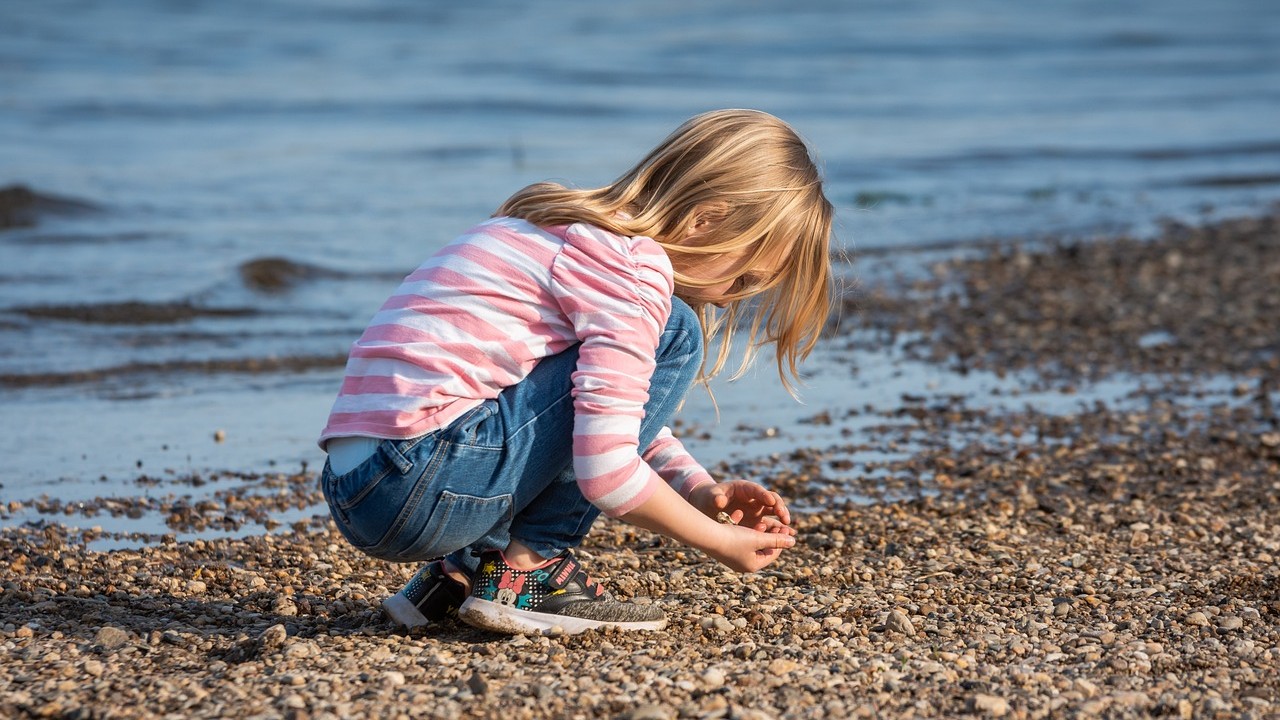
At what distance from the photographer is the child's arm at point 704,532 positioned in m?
2.84

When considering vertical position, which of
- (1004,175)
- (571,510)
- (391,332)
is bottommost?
(1004,175)

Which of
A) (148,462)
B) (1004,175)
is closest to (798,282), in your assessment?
(148,462)

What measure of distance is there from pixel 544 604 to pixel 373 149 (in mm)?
13125

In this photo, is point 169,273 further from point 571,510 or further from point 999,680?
point 999,680

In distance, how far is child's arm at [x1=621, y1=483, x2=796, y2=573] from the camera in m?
2.84

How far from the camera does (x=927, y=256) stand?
10.1m

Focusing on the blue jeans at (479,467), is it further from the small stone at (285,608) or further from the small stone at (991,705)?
the small stone at (991,705)

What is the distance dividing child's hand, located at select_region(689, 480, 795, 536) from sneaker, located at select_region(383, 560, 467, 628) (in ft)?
1.95

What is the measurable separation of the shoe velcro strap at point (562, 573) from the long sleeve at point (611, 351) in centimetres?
42

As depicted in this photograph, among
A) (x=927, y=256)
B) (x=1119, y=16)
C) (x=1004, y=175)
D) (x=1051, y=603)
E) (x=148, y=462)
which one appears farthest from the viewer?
(x=1119, y=16)

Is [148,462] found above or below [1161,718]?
below

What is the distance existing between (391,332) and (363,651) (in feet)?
2.30

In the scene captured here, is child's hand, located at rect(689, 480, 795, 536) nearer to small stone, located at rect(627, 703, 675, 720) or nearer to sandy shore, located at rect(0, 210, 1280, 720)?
sandy shore, located at rect(0, 210, 1280, 720)

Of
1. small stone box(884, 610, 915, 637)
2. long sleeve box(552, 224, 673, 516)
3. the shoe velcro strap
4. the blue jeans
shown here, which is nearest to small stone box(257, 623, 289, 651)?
the blue jeans
